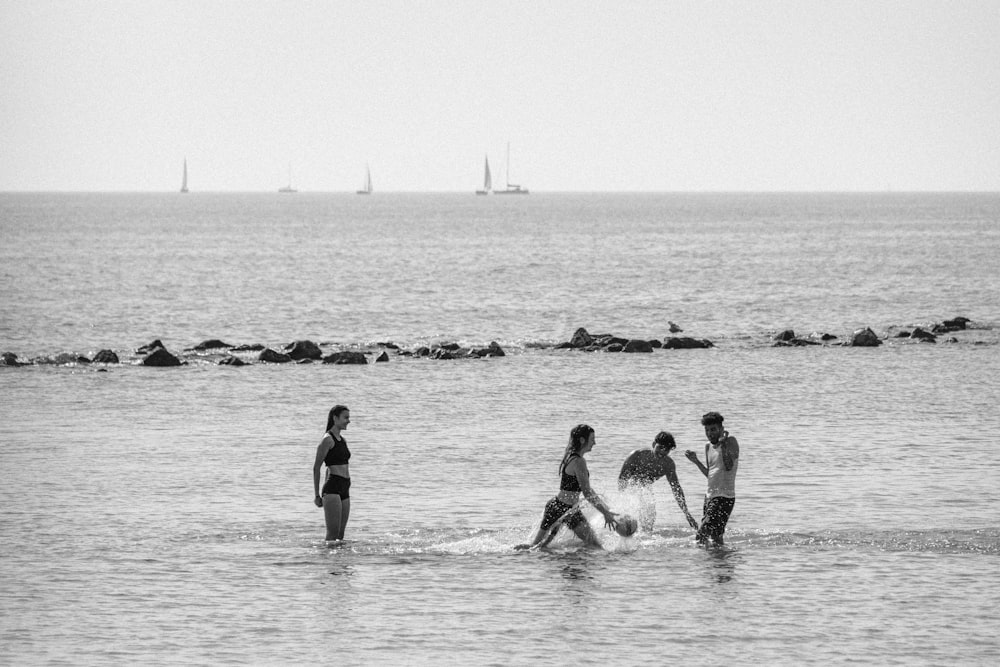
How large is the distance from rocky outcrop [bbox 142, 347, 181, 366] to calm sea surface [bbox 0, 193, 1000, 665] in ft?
2.20

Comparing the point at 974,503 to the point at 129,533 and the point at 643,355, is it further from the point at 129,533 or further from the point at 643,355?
the point at 643,355

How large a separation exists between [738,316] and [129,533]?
45.6 meters

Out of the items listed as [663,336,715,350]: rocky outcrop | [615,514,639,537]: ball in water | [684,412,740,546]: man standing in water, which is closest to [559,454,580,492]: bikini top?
[615,514,639,537]: ball in water

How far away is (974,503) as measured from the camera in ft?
66.7

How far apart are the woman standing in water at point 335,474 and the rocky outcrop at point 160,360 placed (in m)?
24.0

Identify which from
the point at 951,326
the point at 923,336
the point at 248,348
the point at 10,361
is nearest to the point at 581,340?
the point at 248,348

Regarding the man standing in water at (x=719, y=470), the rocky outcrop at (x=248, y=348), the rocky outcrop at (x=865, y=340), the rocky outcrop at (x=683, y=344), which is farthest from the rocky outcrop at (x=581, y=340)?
the man standing in water at (x=719, y=470)

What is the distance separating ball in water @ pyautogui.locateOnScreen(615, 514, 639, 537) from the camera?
691 inches

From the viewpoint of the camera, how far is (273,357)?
41.7 m

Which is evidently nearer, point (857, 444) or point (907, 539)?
point (907, 539)

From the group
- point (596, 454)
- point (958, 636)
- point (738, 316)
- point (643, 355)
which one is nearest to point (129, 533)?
point (596, 454)

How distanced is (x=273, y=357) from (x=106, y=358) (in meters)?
5.09

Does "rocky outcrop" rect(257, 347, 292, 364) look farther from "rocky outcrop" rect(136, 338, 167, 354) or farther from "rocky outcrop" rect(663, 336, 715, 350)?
"rocky outcrop" rect(663, 336, 715, 350)

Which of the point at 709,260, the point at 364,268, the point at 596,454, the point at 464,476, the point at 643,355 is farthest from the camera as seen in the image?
the point at 709,260
